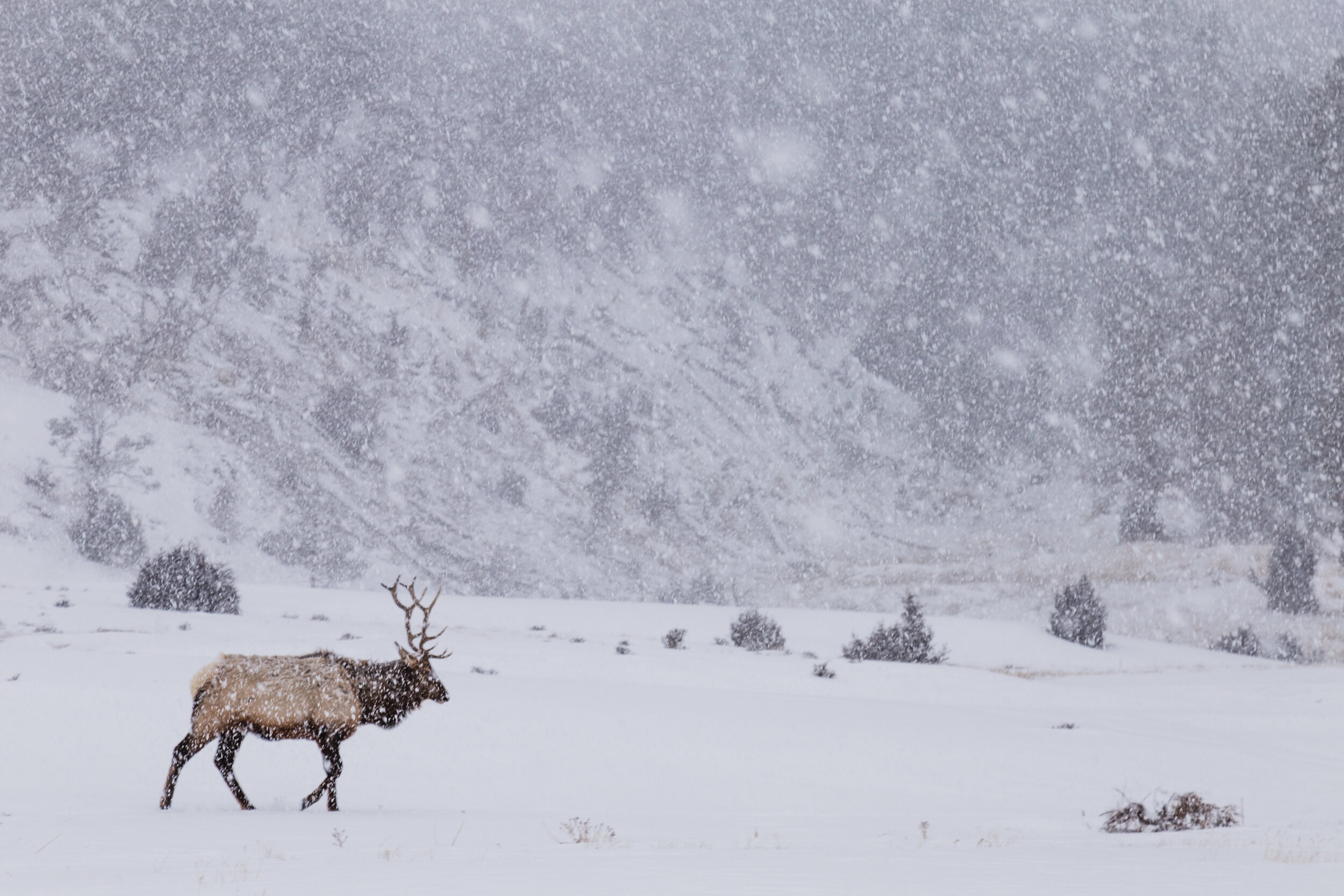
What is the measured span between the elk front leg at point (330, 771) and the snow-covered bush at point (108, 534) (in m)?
51.3

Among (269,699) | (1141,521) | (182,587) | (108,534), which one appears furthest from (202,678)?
(1141,521)

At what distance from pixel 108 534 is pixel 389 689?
52.3m

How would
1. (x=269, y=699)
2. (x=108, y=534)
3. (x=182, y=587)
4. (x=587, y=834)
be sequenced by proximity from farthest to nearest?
(x=108, y=534) < (x=182, y=587) < (x=269, y=699) < (x=587, y=834)

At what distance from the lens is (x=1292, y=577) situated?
4912 cm

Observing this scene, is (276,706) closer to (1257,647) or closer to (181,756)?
(181,756)

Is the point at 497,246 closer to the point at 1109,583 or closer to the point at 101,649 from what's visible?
the point at 1109,583

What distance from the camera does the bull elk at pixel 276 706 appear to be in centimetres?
734

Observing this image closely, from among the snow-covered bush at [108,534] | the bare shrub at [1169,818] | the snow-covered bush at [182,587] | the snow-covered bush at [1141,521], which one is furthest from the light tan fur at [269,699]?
the snow-covered bush at [1141,521]

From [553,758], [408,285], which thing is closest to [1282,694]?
[553,758]

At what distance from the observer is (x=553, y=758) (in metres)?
11.4

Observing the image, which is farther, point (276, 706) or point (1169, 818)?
point (1169, 818)

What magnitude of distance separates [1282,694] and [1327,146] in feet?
169

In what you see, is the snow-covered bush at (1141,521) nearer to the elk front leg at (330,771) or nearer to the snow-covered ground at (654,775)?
the snow-covered ground at (654,775)

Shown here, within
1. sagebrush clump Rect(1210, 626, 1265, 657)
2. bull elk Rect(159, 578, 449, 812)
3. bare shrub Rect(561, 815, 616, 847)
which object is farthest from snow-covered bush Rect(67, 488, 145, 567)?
bare shrub Rect(561, 815, 616, 847)
